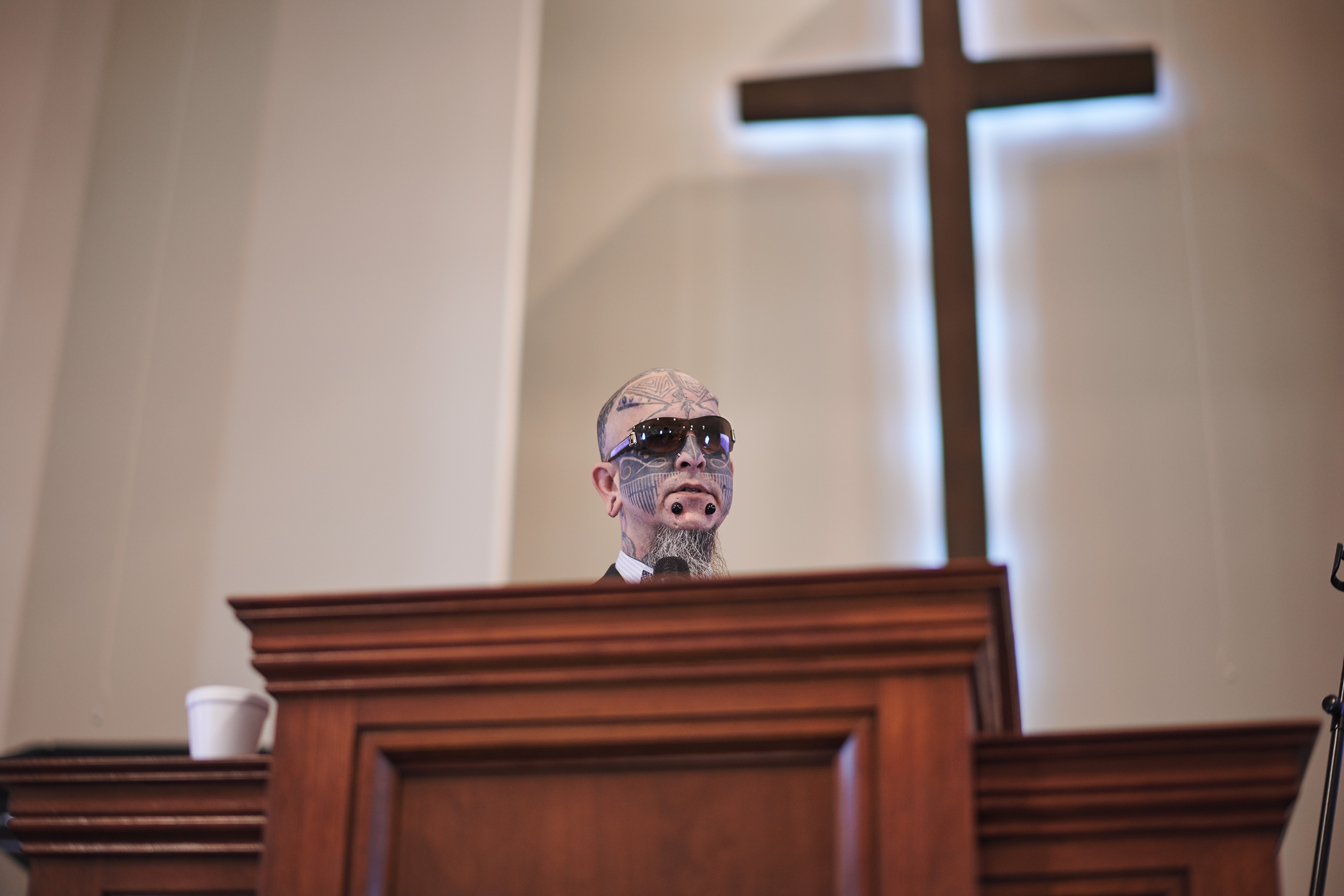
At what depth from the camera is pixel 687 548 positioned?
253cm

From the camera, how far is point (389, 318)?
156 inches

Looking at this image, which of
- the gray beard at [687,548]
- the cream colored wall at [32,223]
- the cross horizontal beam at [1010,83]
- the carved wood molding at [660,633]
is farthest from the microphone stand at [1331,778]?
the cream colored wall at [32,223]

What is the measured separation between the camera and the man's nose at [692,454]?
A: 2.54 metres

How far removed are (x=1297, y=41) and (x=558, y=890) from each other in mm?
3847

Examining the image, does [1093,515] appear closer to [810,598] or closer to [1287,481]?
[1287,481]

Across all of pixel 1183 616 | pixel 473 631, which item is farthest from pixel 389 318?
pixel 473 631

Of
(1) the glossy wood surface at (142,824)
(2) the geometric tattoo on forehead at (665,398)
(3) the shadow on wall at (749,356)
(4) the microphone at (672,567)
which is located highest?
(3) the shadow on wall at (749,356)

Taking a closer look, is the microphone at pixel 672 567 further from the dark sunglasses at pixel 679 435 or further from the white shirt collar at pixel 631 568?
the dark sunglasses at pixel 679 435

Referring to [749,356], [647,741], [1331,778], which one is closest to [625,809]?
[647,741]

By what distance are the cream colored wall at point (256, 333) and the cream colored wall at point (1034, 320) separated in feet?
1.11

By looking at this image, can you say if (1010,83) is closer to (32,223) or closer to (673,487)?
(673,487)

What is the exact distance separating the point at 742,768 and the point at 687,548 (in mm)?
1240

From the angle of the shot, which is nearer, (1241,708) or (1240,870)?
(1240,870)

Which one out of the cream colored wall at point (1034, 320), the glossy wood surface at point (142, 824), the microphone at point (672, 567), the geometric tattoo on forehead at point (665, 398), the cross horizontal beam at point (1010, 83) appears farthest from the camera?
the cross horizontal beam at point (1010, 83)
